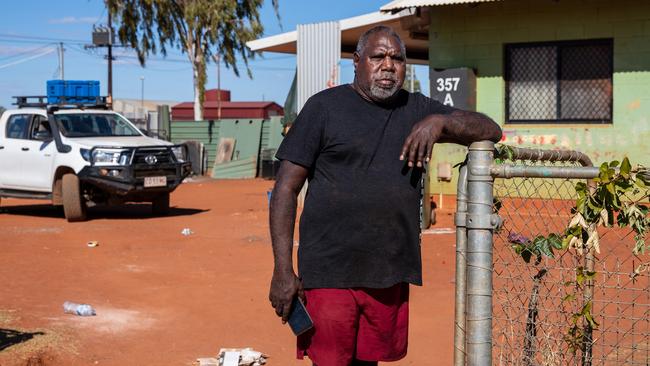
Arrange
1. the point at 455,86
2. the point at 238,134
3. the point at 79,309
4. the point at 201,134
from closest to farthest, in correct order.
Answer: the point at 79,309
the point at 455,86
the point at 238,134
the point at 201,134

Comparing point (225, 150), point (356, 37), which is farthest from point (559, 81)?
point (225, 150)

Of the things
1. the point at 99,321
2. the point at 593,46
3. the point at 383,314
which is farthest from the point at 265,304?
the point at 593,46

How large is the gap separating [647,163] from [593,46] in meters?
1.80

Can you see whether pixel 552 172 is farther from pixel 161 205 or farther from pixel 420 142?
pixel 161 205

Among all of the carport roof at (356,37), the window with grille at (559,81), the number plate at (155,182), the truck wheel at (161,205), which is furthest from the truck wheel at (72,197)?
the window with grille at (559,81)

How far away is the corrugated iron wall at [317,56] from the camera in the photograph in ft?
50.3

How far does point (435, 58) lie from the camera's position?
13.8 meters

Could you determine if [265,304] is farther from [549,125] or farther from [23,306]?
[549,125]

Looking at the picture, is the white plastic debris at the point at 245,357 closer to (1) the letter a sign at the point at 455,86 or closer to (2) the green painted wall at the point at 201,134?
(1) the letter a sign at the point at 455,86

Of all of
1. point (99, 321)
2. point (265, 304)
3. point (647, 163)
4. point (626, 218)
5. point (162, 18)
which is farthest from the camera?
point (162, 18)

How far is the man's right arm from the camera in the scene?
355 cm

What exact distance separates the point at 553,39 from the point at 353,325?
1017cm

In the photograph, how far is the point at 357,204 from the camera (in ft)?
11.5

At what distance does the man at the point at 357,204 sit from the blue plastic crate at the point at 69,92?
485 inches
